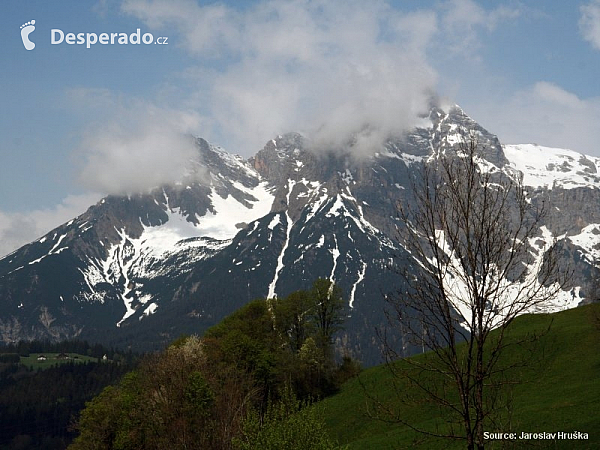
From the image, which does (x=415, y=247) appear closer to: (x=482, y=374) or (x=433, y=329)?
(x=433, y=329)

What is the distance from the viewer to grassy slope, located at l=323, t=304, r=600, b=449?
36562 millimetres

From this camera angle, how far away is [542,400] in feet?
146

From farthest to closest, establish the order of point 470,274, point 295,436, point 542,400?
point 542,400, point 295,436, point 470,274

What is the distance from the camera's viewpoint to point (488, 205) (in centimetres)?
1385

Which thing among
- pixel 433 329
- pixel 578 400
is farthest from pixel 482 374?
pixel 578 400

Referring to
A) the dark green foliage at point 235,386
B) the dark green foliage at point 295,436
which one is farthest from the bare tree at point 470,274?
the dark green foliage at point 235,386

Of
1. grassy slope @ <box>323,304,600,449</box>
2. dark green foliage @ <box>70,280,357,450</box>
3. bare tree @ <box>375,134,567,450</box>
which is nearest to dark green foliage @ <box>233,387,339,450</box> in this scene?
dark green foliage @ <box>70,280,357,450</box>

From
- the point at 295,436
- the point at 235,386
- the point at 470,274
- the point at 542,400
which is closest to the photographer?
the point at 470,274

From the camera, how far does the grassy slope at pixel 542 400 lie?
36.6 m

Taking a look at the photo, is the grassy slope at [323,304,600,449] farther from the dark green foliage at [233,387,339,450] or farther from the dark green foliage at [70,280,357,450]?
the dark green foliage at [70,280,357,450]

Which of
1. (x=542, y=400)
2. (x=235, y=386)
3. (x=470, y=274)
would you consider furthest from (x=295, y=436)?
(x=235, y=386)

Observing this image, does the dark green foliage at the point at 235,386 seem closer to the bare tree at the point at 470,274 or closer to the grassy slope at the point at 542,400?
the grassy slope at the point at 542,400

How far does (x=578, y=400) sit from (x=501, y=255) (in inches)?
1319

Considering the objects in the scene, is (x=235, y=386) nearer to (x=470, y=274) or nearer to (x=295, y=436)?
(x=295, y=436)
